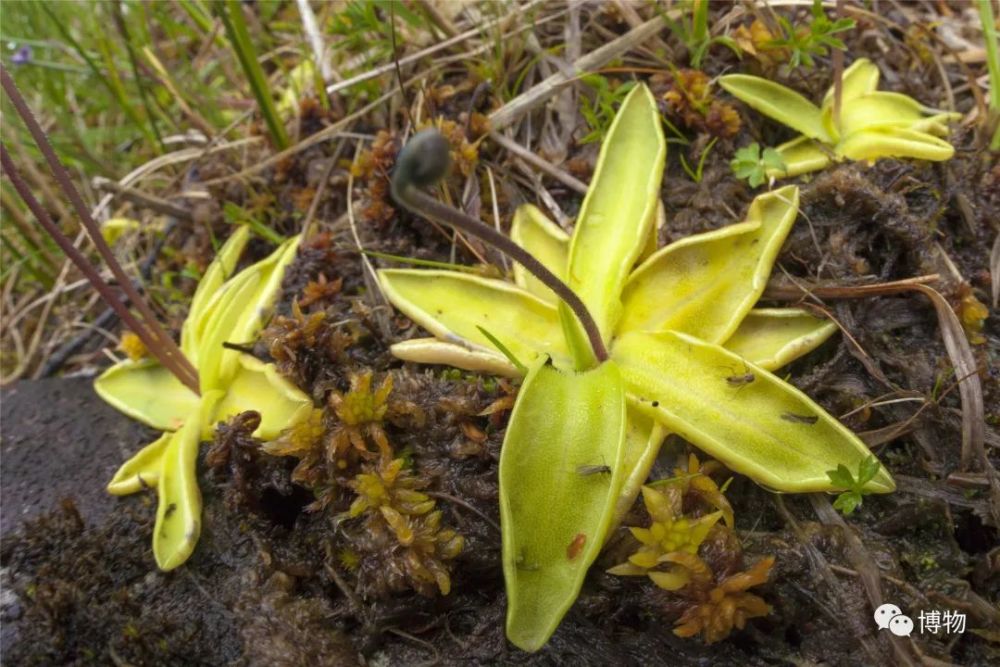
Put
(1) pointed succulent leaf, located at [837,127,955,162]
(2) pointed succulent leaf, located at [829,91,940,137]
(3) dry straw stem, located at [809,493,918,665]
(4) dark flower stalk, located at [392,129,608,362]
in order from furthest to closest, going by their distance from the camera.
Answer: (2) pointed succulent leaf, located at [829,91,940,137]
(1) pointed succulent leaf, located at [837,127,955,162]
(3) dry straw stem, located at [809,493,918,665]
(4) dark flower stalk, located at [392,129,608,362]

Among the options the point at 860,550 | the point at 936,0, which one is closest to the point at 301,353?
the point at 860,550

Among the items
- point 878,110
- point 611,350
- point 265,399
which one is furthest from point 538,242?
point 878,110

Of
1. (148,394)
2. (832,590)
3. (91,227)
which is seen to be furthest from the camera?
(148,394)

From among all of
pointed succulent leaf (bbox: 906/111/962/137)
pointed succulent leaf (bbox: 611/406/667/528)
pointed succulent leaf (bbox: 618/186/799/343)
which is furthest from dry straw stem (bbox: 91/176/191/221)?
pointed succulent leaf (bbox: 906/111/962/137)

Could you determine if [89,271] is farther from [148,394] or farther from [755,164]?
[755,164]

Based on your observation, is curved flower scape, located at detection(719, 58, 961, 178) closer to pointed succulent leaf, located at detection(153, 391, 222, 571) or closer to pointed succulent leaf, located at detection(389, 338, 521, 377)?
pointed succulent leaf, located at detection(389, 338, 521, 377)

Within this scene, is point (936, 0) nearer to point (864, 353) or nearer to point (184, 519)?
point (864, 353)
